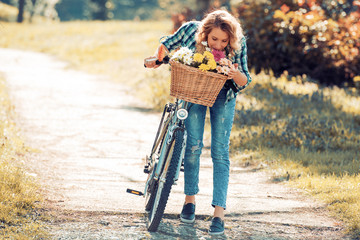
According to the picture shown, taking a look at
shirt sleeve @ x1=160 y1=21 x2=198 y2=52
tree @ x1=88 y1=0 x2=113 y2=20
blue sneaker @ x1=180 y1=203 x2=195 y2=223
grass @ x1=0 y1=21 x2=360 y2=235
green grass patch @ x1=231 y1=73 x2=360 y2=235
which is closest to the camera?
shirt sleeve @ x1=160 y1=21 x2=198 y2=52

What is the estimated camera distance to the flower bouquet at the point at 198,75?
3.66m

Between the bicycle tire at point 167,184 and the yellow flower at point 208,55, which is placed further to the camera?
the bicycle tire at point 167,184

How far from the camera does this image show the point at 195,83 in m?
3.70

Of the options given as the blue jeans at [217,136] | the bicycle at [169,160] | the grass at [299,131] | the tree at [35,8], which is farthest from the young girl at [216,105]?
the tree at [35,8]

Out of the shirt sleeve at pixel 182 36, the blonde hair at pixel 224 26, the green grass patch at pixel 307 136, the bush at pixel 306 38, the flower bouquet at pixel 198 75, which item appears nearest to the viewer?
the flower bouquet at pixel 198 75

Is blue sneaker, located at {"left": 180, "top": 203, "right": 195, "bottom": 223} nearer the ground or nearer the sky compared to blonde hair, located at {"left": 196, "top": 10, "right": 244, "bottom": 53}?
nearer the ground

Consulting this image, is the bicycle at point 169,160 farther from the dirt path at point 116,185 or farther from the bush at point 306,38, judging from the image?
the bush at point 306,38

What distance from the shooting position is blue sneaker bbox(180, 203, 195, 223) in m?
4.41

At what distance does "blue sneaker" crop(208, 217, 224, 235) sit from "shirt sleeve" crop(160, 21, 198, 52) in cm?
141

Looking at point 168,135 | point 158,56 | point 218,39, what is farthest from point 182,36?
point 168,135

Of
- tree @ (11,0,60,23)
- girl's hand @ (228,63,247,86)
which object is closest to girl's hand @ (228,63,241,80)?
girl's hand @ (228,63,247,86)

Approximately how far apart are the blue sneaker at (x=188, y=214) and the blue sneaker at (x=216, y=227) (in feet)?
0.95

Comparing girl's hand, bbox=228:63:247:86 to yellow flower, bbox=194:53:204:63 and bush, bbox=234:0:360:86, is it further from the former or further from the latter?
bush, bbox=234:0:360:86

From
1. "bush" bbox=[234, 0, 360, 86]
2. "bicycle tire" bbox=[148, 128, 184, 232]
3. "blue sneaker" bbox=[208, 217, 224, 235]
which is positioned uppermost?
"bush" bbox=[234, 0, 360, 86]
